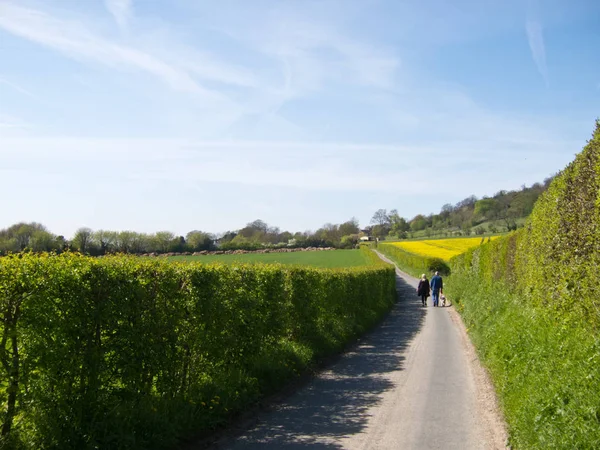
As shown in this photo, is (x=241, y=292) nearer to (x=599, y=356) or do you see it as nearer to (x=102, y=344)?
(x=102, y=344)

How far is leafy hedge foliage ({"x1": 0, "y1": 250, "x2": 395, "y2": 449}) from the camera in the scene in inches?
192

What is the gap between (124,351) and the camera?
19.4ft

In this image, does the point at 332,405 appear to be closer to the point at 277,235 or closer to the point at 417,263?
the point at 417,263

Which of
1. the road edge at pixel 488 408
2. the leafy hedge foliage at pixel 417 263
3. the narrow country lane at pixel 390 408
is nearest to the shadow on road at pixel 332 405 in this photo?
the narrow country lane at pixel 390 408

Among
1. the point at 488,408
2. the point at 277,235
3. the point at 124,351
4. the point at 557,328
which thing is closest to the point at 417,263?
the point at 488,408

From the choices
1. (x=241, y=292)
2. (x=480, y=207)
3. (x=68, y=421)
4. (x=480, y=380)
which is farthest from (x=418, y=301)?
(x=480, y=207)

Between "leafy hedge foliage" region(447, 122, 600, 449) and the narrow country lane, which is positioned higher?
"leafy hedge foliage" region(447, 122, 600, 449)

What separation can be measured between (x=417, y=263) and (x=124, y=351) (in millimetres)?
46295

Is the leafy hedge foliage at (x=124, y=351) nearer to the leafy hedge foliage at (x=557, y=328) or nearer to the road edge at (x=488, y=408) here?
the road edge at (x=488, y=408)

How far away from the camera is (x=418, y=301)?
100 feet

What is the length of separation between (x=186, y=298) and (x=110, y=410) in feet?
6.50

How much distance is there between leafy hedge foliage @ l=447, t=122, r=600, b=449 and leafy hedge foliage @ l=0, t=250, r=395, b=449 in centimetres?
394

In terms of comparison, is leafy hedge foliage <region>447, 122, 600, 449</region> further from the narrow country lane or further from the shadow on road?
the shadow on road

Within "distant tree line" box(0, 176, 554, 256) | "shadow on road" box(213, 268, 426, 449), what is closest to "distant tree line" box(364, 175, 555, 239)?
"distant tree line" box(0, 176, 554, 256)
